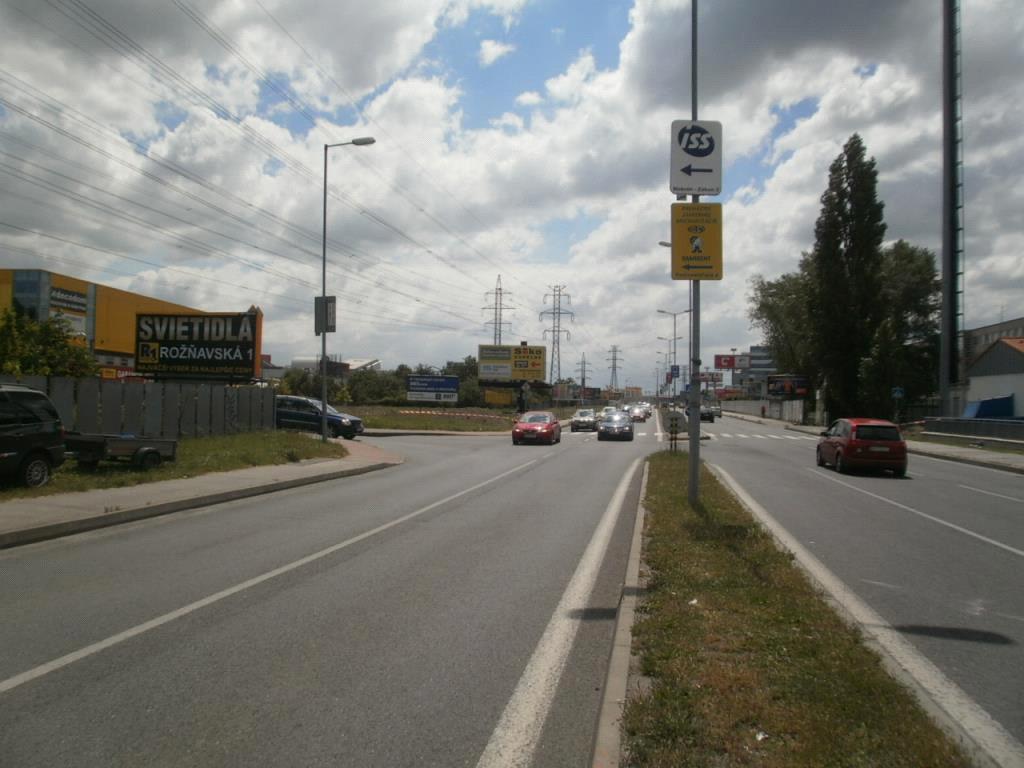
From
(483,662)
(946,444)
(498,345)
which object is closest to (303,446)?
(483,662)

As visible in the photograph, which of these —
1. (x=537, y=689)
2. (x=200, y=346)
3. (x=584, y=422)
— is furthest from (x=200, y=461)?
(x=584, y=422)

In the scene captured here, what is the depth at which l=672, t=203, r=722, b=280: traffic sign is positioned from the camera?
12359mm

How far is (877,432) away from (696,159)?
38.9 ft

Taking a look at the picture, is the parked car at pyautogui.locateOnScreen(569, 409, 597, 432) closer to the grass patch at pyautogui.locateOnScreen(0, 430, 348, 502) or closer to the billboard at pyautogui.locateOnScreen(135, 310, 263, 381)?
the billboard at pyautogui.locateOnScreen(135, 310, 263, 381)

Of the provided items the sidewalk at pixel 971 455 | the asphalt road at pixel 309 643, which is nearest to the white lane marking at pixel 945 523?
the asphalt road at pixel 309 643

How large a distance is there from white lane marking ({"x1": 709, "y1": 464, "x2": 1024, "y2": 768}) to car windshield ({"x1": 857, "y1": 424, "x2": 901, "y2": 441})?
1400 cm

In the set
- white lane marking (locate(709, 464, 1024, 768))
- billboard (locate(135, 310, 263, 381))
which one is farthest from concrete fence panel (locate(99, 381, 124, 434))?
white lane marking (locate(709, 464, 1024, 768))

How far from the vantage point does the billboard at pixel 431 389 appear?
280 feet

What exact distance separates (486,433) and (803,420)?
37.4 metres

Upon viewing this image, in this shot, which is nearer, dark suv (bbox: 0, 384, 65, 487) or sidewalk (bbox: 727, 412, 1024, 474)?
dark suv (bbox: 0, 384, 65, 487)

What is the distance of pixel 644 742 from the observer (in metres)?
3.67

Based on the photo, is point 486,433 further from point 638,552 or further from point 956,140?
point 638,552

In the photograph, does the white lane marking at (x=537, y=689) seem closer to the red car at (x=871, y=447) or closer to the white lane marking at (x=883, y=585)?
the white lane marking at (x=883, y=585)

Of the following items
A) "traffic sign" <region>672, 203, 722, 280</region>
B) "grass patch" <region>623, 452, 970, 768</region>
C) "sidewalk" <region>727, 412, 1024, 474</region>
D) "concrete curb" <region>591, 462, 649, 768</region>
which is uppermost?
"traffic sign" <region>672, 203, 722, 280</region>
